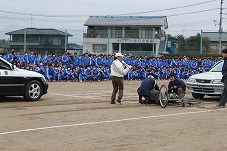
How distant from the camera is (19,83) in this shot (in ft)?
43.7

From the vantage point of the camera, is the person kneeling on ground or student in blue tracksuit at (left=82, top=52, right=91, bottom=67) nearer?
the person kneeling on ground

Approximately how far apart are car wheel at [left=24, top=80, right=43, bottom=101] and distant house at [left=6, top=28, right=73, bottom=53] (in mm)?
16832

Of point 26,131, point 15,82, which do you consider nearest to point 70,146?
point 26,131

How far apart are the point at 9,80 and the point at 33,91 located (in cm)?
104

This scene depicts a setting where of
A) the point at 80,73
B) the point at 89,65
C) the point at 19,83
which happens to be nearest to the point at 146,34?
the point at 89,65

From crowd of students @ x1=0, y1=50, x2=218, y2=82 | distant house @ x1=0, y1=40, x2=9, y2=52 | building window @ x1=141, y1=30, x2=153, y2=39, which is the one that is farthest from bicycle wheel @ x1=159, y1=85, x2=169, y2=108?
building window @ x1=141, y1=30, x2=153, y2=39

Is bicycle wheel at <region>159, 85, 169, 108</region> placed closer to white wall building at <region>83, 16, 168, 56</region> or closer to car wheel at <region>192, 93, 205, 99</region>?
car wheel at <region>192, 93, 205, 99</region>

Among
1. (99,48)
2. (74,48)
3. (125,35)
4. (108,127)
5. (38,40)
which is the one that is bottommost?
(108,127)

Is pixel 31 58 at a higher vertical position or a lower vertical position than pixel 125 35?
lower

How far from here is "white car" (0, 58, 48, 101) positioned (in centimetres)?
1298

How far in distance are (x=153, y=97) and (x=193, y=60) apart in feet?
70.0

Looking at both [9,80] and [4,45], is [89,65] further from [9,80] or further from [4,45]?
[9,80]

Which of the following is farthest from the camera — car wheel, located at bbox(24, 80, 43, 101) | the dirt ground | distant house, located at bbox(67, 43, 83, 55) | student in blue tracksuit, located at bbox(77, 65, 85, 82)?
distant house, located at bbox(67, 43, 83, 55)

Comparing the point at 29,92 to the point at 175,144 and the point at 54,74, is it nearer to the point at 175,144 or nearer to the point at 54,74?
the point at 175,144
